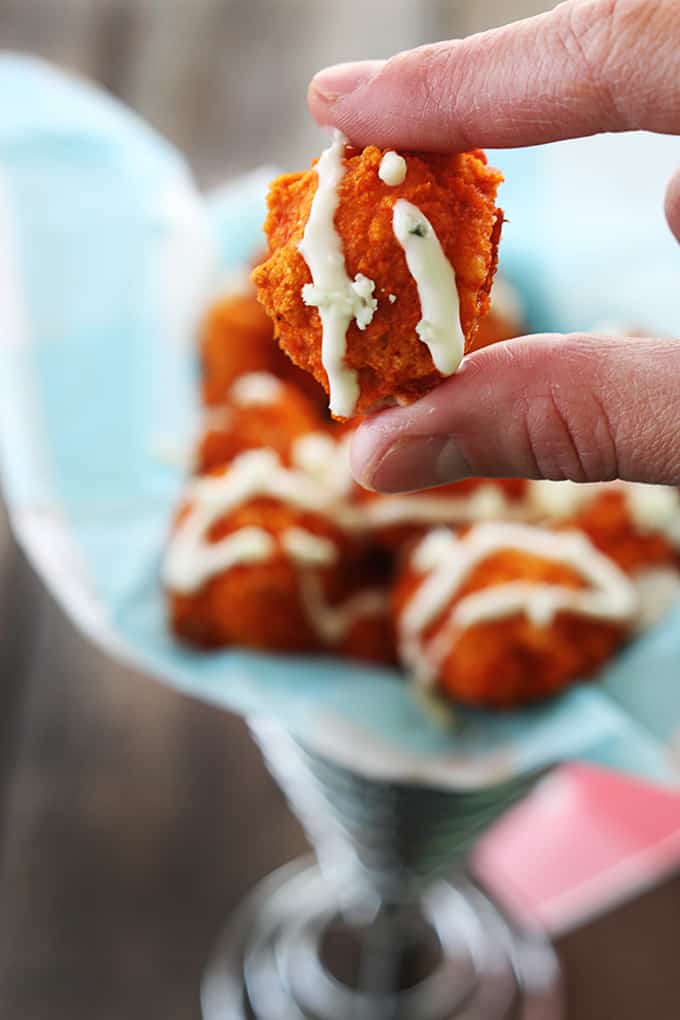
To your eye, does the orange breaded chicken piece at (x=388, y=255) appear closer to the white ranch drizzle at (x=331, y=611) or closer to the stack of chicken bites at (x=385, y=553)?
the stack of chicken bites at (x=385, y=553)

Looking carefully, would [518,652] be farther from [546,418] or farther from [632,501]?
[546,418]

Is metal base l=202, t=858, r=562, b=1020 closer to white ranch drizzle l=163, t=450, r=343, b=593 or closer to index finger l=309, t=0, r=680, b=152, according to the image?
white ranch drizzle l=163, t=450, r=343, b=593

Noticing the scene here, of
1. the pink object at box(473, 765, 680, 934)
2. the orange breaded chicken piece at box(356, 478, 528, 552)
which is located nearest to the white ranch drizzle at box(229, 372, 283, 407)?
the orange breaded chicken piece at box(356, 478, 528, 552)

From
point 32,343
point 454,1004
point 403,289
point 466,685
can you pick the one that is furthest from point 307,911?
point 403,289

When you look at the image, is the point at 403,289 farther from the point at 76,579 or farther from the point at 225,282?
the point at 225,282

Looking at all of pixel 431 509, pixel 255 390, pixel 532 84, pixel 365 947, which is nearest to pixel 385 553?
pixel 431 509

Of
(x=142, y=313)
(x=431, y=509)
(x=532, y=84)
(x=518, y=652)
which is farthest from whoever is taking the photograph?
(x=142, y=313)
